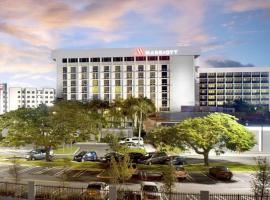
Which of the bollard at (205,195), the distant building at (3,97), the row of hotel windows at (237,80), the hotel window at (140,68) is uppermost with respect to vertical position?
the hotel window at (140,68)

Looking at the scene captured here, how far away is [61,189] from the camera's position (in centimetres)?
2436

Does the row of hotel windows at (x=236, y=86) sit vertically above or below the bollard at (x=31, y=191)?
above

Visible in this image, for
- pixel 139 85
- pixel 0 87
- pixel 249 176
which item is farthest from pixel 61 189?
pixel 0 87

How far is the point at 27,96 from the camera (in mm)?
165375

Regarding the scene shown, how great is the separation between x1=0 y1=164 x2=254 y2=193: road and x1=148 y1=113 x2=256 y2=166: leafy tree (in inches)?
154

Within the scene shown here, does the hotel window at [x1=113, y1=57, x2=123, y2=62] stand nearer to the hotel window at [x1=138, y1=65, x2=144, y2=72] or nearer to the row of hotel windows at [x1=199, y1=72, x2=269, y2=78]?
the hotel window at [x1=138, y1=65, x2=144, y2=72]

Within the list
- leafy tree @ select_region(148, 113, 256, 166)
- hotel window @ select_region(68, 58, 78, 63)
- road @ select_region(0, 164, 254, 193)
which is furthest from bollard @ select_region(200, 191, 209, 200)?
hotel window @ select_region(68, 58, 78, 63)

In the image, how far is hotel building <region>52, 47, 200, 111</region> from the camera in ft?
340

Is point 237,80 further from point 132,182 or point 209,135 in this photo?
point 132,182

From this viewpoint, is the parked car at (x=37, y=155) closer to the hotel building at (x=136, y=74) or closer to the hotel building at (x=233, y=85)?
the hotel building at (x=136, y=74)

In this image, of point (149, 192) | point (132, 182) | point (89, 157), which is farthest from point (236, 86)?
point (149, 192)

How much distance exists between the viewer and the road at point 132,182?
29.8 metres

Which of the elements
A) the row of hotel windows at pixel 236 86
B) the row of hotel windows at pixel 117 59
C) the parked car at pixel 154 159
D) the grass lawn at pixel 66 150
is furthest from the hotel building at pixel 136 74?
the parked car at pixel 154 159

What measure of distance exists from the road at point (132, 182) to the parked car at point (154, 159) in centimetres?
536
